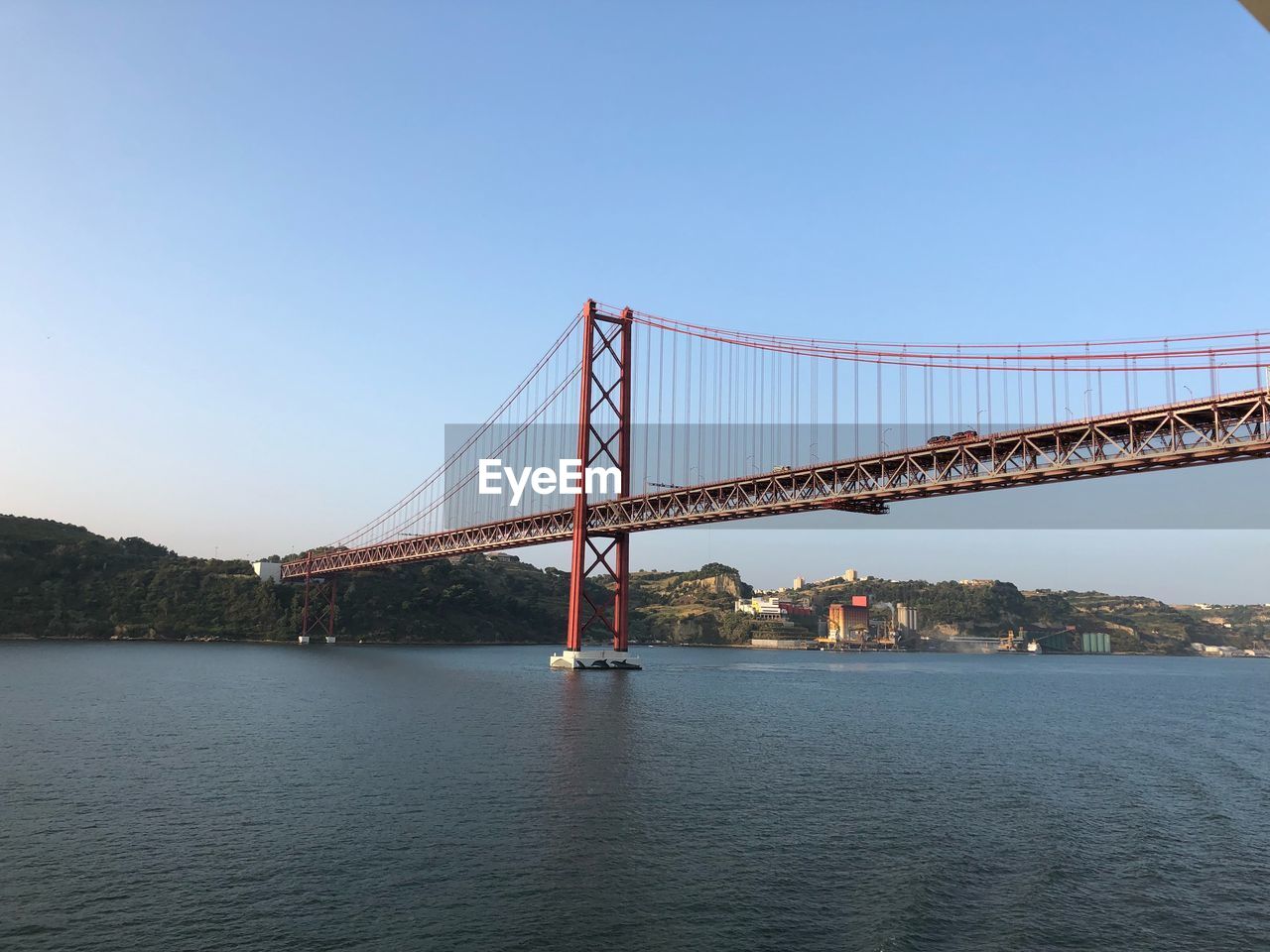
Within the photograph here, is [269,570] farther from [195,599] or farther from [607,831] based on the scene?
[607,831]

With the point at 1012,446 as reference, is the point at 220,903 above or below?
below

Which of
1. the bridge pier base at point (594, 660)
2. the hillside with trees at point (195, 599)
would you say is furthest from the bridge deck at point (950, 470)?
the hillside with trees at point (195, 599)

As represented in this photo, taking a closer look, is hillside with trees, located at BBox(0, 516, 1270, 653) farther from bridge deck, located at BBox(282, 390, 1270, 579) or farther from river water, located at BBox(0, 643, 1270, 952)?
river water, located at BBox(0, 643, 1270, 952)

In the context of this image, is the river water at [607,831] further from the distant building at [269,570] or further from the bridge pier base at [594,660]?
the distant building at [269,570]

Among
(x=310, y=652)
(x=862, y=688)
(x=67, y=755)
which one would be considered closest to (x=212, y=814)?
(x=67, y=755)

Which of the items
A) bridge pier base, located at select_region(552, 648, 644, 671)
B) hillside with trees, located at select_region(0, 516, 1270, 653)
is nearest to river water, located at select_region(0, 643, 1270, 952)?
bridge pier base, located at select_region(552, 648, 644, 671)

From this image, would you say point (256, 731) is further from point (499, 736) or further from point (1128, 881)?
point (1128, 881)
